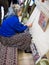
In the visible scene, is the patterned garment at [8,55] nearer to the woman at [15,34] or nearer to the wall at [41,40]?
the woman at [15,34]

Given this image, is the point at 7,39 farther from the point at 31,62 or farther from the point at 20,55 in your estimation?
the point at 31,62

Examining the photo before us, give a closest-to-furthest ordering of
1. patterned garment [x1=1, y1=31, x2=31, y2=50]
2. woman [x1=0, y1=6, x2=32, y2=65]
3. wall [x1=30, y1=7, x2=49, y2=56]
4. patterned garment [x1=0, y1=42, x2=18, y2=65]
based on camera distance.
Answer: wall [x1=30, y1=7, x2=49, y2=56]
patterned garment [x1=0, y1=42, x2=18, y2=65]
woman [x1=0, y1=6, x2=32, y2=65]
patterned garment [x1=1, y1=31, x2=31, y2=50]

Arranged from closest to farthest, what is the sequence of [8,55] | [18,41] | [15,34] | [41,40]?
[41,40]
[8,55]
[18,41]
[15,34]

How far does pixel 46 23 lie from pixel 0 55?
0.85 metres

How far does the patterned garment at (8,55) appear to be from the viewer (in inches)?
81.4

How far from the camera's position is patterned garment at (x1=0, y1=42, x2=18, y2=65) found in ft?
6.79

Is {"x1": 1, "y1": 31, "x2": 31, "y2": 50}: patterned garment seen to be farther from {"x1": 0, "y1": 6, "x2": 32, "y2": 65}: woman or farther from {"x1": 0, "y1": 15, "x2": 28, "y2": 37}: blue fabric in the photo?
{"x1": 0, "y1": 15, "x2": 28, "y2": 37}: blue fabric

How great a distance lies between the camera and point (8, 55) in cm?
225

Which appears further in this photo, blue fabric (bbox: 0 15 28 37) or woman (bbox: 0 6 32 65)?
blue fabric (bbox: 0 15 28 37)

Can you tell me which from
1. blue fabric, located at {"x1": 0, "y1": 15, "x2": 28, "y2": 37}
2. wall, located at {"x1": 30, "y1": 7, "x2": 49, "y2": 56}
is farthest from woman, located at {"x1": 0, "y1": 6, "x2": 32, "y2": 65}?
wall, located at {"x1": 30, "y1": 7, "x2": 49, "y2": 56}

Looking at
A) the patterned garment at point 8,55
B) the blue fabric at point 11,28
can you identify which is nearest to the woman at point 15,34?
the blue fabric at point 11,28

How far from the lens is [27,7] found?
11.3ft

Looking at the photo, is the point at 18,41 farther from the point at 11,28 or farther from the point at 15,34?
the point at 11,28

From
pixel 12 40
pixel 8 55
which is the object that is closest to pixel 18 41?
pixel 12 40
